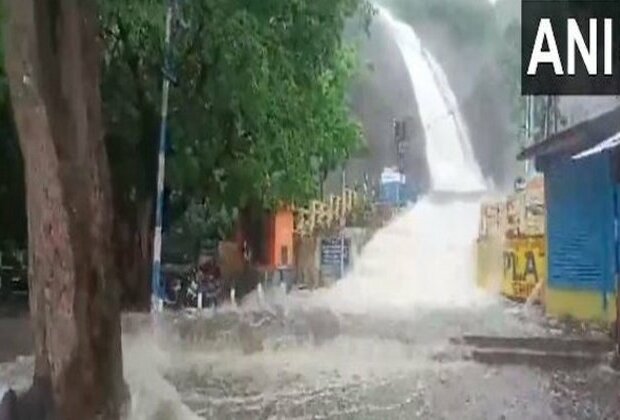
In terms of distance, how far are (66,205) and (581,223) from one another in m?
0.74

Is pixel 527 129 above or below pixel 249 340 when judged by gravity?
above

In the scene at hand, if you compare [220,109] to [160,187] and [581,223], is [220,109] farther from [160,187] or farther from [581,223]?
[581,223]

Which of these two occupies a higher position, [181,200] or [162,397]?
[181,200]

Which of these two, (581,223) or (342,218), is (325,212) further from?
(581,223)

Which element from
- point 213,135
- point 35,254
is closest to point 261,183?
point 213,135

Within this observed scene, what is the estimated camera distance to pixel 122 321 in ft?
5.82

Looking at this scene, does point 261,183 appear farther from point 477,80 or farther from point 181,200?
point 477,80

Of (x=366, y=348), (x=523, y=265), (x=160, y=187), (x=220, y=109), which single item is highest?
(x=220, y=109)

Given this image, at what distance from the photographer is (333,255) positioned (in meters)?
1.75

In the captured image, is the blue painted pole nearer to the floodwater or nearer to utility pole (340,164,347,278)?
the floodwater

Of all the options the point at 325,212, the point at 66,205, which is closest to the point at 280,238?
the point at 325,212

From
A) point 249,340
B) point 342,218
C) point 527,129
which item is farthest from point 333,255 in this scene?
point 527,129

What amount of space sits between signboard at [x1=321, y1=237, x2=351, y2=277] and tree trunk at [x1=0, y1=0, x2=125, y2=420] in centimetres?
31

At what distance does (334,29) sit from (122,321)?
53 centimetres
